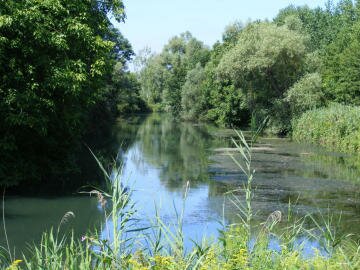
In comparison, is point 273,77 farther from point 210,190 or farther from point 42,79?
point 42,79

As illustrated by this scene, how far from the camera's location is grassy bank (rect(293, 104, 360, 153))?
88.8ft

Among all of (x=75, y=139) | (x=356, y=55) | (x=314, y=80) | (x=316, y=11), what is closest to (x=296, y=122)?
(x=314, y=80)

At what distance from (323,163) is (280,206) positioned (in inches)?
368

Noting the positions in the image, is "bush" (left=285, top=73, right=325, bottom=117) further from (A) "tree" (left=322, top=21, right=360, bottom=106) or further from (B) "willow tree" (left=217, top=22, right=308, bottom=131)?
(A) "tree" (left=322, top=21, right=360, bottom=106)

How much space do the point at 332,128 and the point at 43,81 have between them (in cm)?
1846

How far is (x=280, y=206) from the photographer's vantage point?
45.3ft

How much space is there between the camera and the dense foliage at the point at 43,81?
1381 centimetres

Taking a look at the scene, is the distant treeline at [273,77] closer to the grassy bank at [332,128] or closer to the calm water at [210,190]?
the grassy bank at [332,128]

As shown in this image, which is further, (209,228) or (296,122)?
(296,122)

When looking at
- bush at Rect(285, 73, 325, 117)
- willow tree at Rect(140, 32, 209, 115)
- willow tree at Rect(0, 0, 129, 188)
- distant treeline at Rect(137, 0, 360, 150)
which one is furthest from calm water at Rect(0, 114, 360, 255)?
willow tree at Rect(140, 32, 209, 115)

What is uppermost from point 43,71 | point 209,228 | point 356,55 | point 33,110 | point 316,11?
point 316,11

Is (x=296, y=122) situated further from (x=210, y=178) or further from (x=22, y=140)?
(x=22, y=140)

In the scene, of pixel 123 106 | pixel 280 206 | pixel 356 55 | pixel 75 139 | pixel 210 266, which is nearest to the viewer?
pixel 210 266

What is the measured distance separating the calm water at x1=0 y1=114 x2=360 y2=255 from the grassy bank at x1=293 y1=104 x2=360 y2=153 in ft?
4.29
